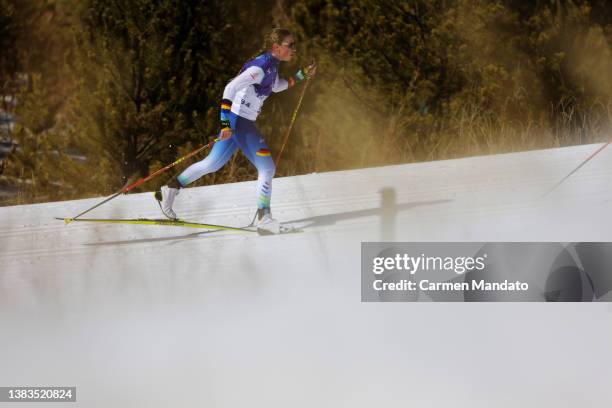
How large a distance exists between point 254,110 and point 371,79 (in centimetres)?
420

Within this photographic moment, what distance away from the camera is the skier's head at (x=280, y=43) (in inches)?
251

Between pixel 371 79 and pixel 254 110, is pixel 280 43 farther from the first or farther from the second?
pixel 371 79

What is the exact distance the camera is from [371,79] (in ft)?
34.7

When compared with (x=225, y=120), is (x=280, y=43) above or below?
above

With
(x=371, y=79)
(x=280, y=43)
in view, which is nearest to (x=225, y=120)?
(x=280, y=43)

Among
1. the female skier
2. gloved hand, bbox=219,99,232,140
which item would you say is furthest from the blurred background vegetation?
gloved hand, bbox=219,99,232,140

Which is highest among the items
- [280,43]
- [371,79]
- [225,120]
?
[371,79]

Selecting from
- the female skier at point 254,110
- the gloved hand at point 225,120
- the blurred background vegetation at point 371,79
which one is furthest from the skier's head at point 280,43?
the blurred background vegetation at point 371,79

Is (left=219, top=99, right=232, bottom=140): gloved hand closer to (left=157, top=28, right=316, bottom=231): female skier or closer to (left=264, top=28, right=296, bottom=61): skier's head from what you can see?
(left=157, top=28, right=316, bottom=231): female skier

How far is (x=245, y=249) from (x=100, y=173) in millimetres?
4631

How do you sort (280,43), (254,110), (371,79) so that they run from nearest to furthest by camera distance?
(280,43)
(254,110)
(371,79)

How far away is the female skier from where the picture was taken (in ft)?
21.0

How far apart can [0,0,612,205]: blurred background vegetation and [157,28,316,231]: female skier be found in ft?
11.6

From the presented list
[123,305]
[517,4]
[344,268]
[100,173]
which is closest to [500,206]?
[344,268]
